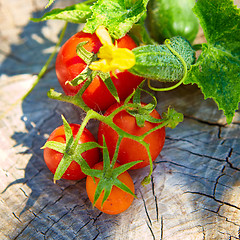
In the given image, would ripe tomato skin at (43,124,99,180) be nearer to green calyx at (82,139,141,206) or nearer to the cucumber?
green calyx at (82,139,141,206)

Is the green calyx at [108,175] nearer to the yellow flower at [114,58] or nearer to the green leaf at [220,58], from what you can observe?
the yellow flower at [114,58]

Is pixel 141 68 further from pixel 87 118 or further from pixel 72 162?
pixel 72 162

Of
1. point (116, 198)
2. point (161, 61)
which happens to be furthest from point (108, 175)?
point (161, 61)

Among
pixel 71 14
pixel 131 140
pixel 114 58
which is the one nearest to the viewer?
pixel 114 58

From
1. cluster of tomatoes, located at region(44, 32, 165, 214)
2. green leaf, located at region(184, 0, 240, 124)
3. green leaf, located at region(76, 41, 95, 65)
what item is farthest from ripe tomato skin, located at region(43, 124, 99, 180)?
green leaf, located at region(184, 0, 240, 124)

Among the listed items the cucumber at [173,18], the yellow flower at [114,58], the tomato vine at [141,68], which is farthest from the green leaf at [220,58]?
the yellow flower at [114,58]

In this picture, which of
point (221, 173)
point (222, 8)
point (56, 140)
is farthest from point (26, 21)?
point (221, 173)

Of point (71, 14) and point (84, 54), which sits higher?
point (71, 14)
